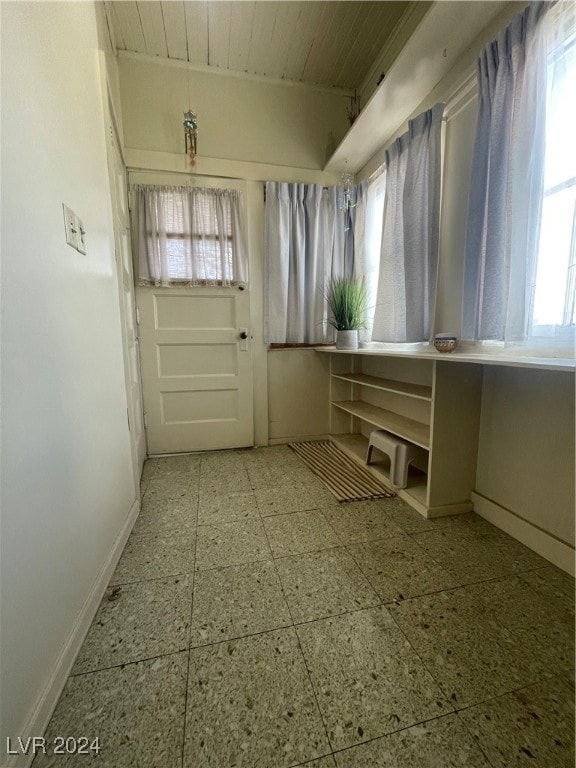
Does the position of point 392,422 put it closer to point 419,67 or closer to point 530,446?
point 530,446

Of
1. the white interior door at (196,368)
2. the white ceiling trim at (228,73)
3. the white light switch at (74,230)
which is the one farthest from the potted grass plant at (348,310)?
the white light switch at (74,230)

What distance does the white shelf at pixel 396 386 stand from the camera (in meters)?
1.66

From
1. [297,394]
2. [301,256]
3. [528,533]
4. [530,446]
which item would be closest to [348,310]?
[301,256]

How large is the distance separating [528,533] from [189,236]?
2734 millimetres

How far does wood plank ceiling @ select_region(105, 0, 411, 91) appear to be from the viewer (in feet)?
5.86

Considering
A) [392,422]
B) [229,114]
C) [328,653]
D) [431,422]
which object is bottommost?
[328,653]

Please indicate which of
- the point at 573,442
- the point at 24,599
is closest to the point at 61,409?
the point at 24,599

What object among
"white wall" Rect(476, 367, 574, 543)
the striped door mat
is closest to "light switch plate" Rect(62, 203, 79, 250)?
the striped door mat

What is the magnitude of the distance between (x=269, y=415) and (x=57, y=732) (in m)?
2.05

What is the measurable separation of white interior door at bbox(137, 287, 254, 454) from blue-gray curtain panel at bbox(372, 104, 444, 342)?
116 centimetres

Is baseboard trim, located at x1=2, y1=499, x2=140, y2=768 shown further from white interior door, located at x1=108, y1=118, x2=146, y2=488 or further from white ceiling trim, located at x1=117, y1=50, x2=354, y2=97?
white ceiling trim, located at x1=117, y1=50, x2=354, y2=97

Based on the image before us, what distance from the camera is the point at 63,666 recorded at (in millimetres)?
796

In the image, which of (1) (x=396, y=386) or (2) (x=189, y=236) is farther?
(2) (x=189, y=236)

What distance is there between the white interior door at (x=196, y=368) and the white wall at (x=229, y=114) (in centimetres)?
111
